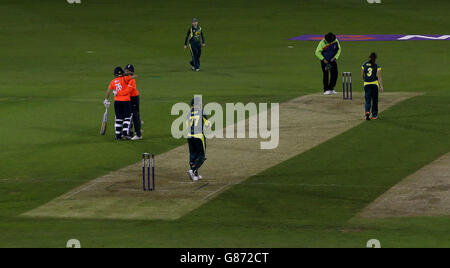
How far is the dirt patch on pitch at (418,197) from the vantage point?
67.9ft

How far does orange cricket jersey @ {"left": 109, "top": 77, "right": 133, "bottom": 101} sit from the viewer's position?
2920cm

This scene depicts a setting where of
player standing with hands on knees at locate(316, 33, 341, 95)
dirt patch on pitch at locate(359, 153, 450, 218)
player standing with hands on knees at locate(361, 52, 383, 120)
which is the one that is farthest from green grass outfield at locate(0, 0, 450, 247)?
player standing with hands on knees at locate(316, 33, 341, 95)

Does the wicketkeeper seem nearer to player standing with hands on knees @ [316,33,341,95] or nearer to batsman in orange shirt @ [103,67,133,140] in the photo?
batsman in orange shirt @ [103,67,133,140]

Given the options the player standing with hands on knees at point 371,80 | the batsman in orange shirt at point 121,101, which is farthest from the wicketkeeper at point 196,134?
the player standing with hands on knees at point 371,80

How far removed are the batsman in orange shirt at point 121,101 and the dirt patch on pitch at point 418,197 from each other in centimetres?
929

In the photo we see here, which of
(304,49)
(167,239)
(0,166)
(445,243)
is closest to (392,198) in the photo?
(445,243)

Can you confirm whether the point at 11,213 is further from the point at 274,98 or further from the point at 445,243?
the point at 274,98

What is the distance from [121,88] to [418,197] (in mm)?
10722

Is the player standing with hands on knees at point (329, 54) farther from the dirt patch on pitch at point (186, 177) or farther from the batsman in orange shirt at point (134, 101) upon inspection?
the batsman in orange shirt at point (134, 101)

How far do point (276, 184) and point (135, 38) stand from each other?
38.3 m

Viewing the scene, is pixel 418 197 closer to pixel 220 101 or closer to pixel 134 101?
pixel 134 101

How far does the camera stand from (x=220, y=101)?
36.7m

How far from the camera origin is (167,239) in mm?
18562

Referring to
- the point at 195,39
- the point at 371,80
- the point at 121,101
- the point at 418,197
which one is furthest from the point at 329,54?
the point at 418,197
